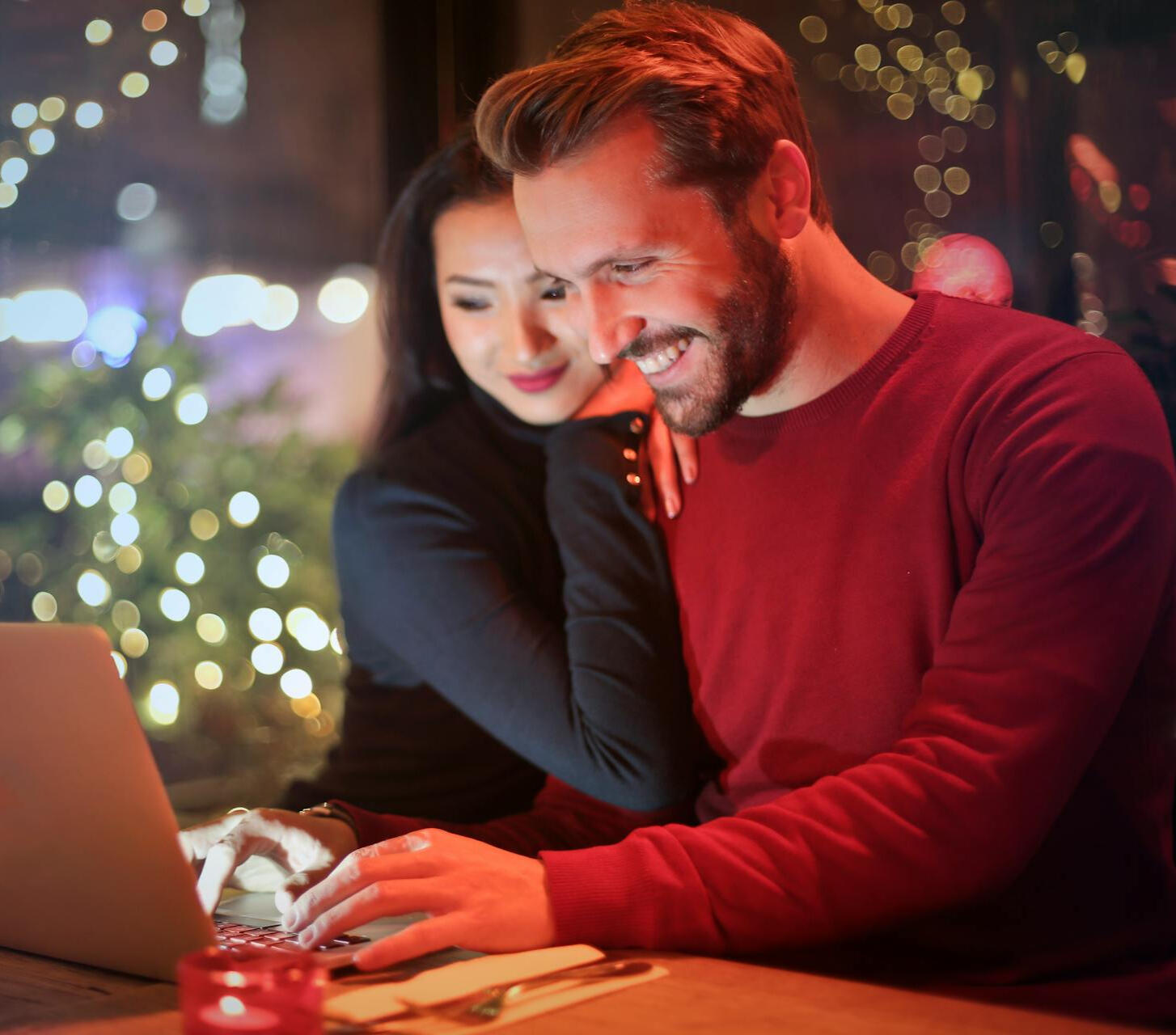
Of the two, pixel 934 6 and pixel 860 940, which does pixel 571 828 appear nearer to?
pixel 860 940

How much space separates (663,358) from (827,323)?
0.22 m

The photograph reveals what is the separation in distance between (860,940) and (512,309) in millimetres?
1062

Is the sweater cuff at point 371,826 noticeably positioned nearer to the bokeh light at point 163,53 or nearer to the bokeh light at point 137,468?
the bokeh light at point 137,468

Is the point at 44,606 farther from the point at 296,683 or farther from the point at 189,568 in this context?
the point at 296,683

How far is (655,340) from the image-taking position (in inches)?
62.4

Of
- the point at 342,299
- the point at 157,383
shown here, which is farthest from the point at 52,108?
the point at 342,299

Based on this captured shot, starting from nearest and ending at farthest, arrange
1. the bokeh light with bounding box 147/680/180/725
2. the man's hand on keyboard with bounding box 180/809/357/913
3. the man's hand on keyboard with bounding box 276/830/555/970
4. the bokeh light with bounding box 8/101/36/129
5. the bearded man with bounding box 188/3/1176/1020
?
the man's hand on keyboard with bounding box 276/830/555/970 < the bearded man with bounding box 188/3/1176/1020 < the man's hand on keyboard with bounding box 180/809/357/913 < the bokeh light with bounding box 8/101/36/129 < the bokeh light with bounding box 147/680/180/725

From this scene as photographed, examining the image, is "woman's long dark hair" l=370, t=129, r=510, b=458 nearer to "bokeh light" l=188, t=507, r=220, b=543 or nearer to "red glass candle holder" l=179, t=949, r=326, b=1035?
"bokeh light" l=188, t=507, r=220, b=543

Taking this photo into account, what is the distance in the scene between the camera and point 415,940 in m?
1.06

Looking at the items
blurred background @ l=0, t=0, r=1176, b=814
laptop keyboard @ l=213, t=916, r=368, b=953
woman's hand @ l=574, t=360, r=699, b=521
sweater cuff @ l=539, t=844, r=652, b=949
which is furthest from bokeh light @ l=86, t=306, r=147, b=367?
sweater cuff @ l=539, t=844, r=652, b=949

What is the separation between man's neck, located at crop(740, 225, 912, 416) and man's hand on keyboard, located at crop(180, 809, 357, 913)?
796 millimetres

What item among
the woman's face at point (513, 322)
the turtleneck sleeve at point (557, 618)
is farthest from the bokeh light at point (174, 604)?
the woman's face at point (513, 322)

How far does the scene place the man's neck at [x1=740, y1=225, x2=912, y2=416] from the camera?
62.1 inches

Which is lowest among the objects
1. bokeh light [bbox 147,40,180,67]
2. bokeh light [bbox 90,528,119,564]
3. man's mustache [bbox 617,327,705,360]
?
bokeh light [bbox 90,528,119,564]
